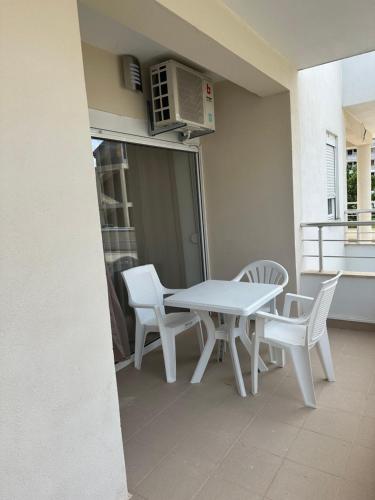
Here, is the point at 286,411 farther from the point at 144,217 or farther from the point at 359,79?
the point at 359,79

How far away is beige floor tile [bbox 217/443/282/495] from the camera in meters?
1.70

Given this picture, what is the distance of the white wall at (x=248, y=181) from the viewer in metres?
3.53

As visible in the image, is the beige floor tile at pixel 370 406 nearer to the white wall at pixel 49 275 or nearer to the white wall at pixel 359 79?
the white wall at pixel 49 275

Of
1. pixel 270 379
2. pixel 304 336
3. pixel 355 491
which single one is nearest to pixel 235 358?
pixel 270 379

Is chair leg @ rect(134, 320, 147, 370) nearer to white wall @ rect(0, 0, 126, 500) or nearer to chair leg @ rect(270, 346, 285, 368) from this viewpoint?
chair leg @ rect(270, 346, 285, 368)

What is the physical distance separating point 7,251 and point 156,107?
2.29 metres

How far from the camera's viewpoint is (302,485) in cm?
167

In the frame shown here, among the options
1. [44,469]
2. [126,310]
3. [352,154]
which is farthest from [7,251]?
[352,154]

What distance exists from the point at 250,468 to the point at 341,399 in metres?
0.89

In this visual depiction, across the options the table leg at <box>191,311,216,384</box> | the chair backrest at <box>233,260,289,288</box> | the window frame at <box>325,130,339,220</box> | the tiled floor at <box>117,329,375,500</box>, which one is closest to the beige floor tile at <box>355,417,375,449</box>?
the tiled floor at <box>117,329,375,500</box>

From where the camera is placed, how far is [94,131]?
274 cm

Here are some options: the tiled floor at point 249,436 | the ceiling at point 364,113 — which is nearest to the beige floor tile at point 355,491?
the tiled floor at point 249,436

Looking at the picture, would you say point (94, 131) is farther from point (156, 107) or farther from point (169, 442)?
point (169, 442)

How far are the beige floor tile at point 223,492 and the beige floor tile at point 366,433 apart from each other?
2.27 feet
